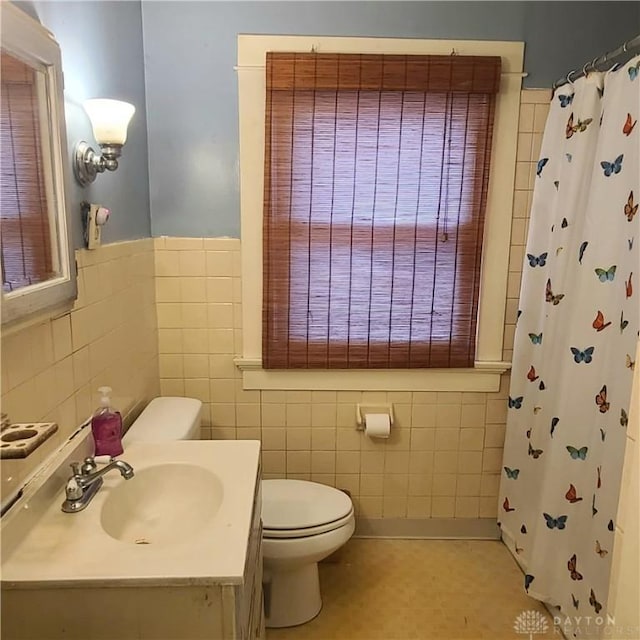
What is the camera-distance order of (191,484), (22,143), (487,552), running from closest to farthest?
(22,143)
(191,484)
(487,552)

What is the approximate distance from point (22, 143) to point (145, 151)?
1053mm

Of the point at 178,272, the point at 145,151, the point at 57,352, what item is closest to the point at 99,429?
the point at 57,352

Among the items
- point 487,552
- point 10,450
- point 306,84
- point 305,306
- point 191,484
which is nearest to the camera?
point 10,450

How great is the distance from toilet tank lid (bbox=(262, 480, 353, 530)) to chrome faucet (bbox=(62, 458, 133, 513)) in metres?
0.69

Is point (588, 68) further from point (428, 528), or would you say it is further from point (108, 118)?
point (428, 528)

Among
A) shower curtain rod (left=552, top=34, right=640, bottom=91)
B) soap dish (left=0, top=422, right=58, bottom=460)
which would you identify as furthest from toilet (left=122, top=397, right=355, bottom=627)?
shower curtain rod (left=552, top=34, right=640, bottom=91)

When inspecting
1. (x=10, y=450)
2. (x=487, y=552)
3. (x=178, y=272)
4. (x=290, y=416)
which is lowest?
(x=487, y=552)

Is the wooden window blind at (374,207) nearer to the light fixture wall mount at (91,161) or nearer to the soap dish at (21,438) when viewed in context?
the light fixture wall mount at (91,161)

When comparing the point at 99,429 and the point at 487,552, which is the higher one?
the point at 99,429

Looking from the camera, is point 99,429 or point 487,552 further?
point 487,552

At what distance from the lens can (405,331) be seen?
2.37m

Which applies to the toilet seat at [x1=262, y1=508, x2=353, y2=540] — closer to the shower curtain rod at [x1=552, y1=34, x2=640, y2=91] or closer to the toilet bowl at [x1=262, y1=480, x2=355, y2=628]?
the toilet bowl at [x1=262, y1=480, x2=355, y2=628]

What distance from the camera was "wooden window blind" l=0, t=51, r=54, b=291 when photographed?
1131 mm

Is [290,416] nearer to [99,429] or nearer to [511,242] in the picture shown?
[99,429]
